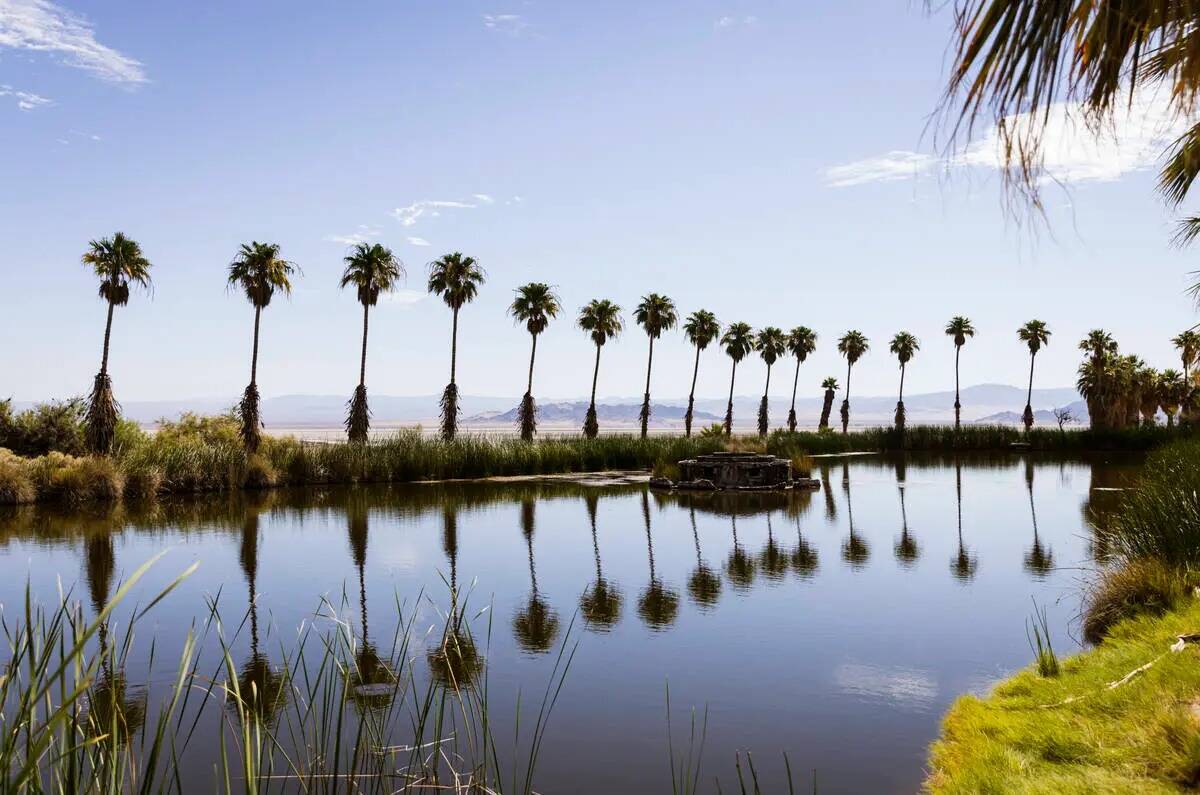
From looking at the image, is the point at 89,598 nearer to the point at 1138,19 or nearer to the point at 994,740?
the point at 994,740

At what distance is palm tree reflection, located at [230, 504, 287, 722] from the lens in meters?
8.18

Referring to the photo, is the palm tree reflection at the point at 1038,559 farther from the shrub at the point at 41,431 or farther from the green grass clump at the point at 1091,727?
the shrub at the point at 41,431

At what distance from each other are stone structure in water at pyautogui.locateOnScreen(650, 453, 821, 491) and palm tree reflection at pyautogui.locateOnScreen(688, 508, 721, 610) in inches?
600

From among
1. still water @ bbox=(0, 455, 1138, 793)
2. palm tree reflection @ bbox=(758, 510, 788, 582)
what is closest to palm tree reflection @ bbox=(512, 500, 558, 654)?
still water @ bbox=(0, 455, 1138, 793)

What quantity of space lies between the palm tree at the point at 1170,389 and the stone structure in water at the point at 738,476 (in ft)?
197

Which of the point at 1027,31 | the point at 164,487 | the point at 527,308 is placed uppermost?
the point at 527,308

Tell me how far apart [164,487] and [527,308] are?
32.0 metres

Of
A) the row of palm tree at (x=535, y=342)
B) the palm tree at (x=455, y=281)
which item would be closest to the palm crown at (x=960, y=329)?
the row of palm tree at (x=535, y=342)

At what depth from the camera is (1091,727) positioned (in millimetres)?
6406

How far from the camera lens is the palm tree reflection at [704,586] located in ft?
45.5

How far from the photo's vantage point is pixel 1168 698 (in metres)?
6.17

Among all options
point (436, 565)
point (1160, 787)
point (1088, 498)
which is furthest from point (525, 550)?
point (1088, 498)

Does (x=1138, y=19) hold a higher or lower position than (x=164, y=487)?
higher

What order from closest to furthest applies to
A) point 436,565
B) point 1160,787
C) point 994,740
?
point 1160,787 < point 994,740 < point 436,565
